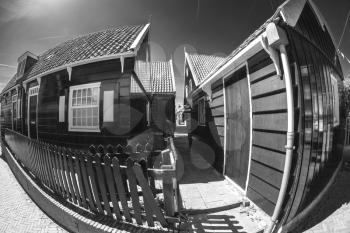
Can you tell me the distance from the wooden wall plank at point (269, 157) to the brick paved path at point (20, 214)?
3.55 m

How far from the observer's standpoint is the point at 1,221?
11.3ft

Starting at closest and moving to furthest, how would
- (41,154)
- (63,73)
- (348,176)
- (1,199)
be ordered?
(41,154), (1,199), (348,176), (63,73)

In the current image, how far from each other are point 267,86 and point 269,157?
119 cm

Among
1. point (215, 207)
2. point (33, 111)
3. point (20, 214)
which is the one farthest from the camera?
point (33, 111)

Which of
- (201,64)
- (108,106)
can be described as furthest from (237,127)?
(201,64)

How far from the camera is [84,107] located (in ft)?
22.0

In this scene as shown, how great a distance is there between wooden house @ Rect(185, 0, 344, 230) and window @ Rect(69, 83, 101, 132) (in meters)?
4.42

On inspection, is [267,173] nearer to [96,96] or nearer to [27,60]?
[96,96]

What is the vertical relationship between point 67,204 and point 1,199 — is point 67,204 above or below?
above

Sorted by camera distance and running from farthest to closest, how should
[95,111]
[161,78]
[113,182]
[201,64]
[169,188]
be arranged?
[161,78] → [201,64] → [95,111] → [113,182] → [169,188]

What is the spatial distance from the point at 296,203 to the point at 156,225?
6.81 feet

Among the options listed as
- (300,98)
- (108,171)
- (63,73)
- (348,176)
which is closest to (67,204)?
(108,171)

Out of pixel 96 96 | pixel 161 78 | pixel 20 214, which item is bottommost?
pixel 20 214

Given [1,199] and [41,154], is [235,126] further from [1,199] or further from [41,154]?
[1,199]
